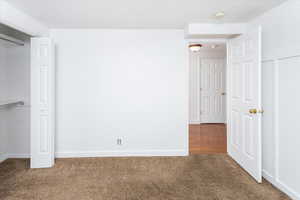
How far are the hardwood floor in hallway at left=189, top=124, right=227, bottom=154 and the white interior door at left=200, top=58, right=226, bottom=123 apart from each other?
1.36 feet

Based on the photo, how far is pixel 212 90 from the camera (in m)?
7.05

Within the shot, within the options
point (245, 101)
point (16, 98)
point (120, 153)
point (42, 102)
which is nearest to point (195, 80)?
point (245, 101)

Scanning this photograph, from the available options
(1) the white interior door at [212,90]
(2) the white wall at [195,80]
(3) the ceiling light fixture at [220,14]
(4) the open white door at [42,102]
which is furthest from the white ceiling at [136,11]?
(1) the white interior door at [212,90]

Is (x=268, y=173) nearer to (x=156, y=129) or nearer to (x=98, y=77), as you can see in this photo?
(x=156, y=129)

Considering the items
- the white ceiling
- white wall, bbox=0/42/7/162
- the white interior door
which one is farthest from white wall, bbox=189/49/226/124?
white wall, bbox=0/42/7/162

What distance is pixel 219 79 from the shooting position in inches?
278

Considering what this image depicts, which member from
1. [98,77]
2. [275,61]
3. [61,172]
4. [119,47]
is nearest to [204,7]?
[275,61]

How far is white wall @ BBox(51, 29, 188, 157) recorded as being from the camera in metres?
3.87

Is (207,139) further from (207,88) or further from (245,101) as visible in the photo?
(207,88)

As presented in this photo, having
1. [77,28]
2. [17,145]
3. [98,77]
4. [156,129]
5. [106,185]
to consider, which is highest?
[77,28]

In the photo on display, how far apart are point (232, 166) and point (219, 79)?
4.14 meters

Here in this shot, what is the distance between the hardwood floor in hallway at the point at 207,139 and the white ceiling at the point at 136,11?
7.97ft

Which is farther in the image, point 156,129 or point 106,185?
point 156,129

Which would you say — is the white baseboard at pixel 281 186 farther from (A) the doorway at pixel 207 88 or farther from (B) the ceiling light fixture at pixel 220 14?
(A) the doorway at pixel 207 88
